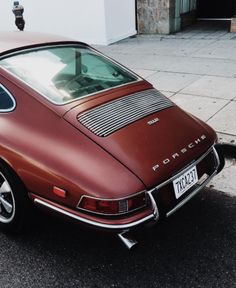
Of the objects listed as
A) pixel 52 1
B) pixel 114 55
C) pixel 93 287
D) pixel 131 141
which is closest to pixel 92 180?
pixel 131 141

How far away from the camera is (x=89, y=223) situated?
2707mm

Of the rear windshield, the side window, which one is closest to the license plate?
the rear windshield

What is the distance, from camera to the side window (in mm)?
3262

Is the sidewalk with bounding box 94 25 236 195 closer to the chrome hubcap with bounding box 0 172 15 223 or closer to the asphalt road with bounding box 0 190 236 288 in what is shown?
the asphalt road with bounding box 0 190 236 288

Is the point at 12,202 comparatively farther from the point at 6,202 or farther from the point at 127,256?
the point at 127,256

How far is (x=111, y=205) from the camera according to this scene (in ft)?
8.77

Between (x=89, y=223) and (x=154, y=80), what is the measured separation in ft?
15.8

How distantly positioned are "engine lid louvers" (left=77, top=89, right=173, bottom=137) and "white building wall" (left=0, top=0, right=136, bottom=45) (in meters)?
7.28

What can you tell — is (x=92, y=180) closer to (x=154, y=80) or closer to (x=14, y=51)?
(x=14, y=51)

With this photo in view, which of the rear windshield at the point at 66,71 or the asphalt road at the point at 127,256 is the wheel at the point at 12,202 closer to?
the asphalt road at the point at 127,256

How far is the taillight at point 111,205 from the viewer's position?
8.76ft

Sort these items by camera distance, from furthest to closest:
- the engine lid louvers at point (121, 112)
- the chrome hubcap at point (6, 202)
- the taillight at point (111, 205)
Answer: the chrome hubcap at point (6, 202)
the engine lid louvers at point (121, 112)
the taillight at point (111, 205)

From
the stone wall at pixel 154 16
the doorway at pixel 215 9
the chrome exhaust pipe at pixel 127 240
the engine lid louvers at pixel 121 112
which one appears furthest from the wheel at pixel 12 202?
the doorway at pixel 215 9

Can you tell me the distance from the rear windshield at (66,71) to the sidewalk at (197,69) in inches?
61.6
